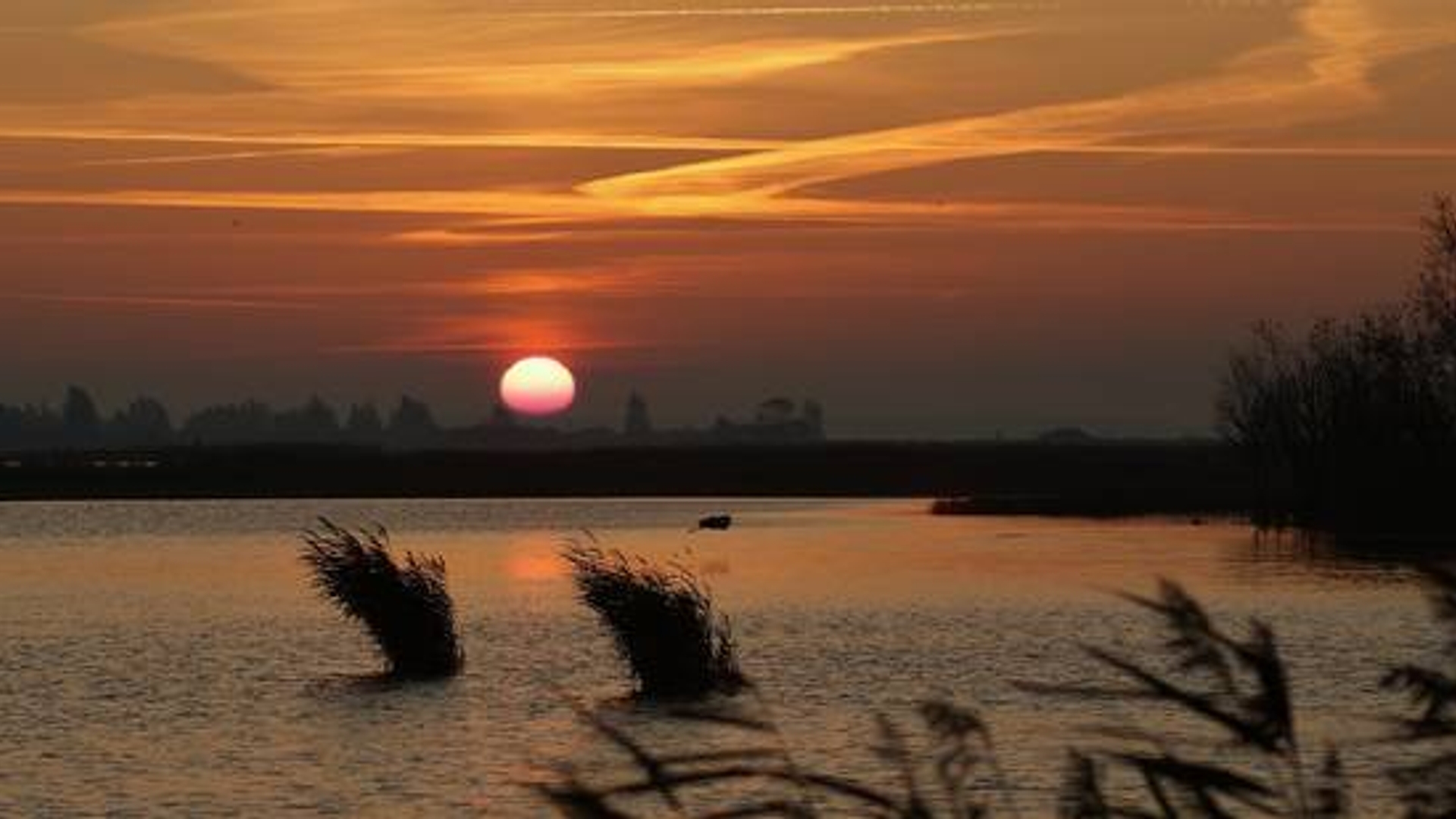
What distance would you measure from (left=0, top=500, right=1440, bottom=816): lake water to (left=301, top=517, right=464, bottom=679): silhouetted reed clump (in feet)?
2.43

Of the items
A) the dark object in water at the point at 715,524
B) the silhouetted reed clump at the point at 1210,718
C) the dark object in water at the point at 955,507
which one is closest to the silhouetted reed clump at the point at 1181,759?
the silhouetted reed clump at the point at 1210,718

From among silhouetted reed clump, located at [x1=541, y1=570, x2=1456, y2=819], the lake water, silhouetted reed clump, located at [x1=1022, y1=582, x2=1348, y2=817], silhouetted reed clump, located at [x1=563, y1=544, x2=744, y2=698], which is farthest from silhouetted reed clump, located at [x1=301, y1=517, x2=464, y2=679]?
silhouetted reed clump, located at [x1=1022, y1=582, x2=1348, y2=817]

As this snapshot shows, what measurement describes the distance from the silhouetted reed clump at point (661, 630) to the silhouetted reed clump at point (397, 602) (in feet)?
15.5

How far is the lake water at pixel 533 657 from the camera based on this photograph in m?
35.8

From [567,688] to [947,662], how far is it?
866 centimetres

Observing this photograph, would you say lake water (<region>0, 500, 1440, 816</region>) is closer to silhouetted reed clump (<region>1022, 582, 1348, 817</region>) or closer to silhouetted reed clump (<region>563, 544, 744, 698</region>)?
silhouetted reed clump (<region>1022, 582, 1348, 817</region>)

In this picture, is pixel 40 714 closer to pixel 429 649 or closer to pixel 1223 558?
pixel 429 649

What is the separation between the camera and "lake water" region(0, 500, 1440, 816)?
35.8 metres

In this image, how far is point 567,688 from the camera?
47.7 m

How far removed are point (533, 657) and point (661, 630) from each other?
1381 centimetres

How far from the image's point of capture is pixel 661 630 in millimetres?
41969

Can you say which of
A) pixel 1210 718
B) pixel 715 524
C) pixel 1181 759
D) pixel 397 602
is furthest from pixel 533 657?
pixel 715 524

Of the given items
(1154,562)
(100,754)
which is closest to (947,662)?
(100,754)

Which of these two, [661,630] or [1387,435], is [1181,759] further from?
[1387,435]
